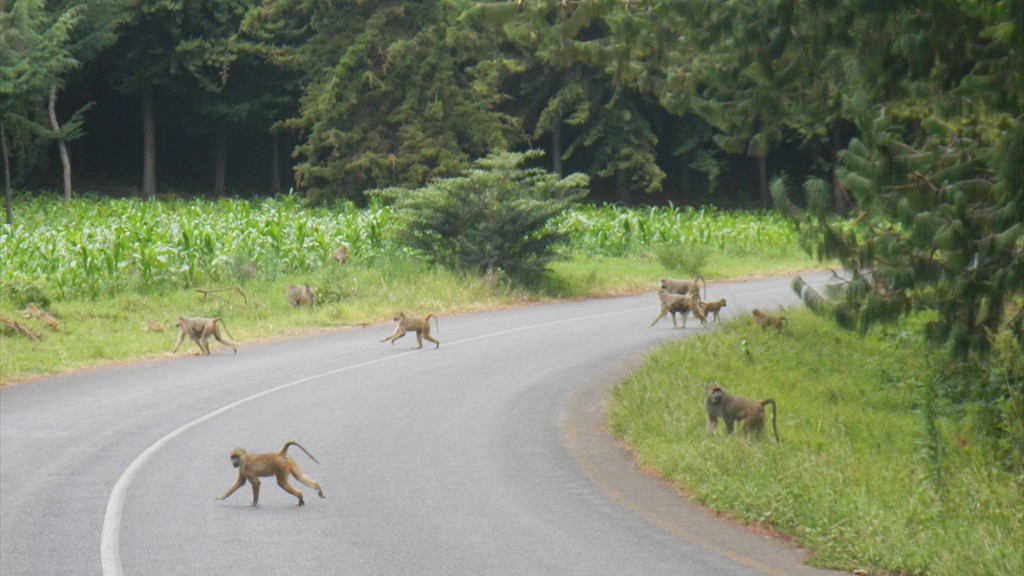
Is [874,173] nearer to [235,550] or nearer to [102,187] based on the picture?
[235,550]

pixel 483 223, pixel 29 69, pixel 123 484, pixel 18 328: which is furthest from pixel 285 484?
pixel 29 69

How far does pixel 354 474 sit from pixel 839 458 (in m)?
4.06

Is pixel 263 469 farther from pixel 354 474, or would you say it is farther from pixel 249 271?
pixel 249 271

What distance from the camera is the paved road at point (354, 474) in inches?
332

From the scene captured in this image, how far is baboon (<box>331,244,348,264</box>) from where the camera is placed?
27.8 meters

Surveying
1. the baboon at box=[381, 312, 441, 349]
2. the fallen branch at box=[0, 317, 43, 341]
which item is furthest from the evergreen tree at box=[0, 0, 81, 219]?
the baboon at box=[381, 312, 441, 349]

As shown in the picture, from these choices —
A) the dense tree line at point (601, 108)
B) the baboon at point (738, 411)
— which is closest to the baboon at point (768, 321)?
the dense tree line at point (601, 108)

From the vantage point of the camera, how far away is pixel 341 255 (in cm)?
2788

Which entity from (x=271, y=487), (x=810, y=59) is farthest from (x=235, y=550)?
(x=810, y=59)

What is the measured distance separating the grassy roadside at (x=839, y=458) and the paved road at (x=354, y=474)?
0.34 meters

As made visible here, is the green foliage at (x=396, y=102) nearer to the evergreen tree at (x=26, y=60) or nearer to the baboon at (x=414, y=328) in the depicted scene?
the evergreen tree at (x=26, y=60)

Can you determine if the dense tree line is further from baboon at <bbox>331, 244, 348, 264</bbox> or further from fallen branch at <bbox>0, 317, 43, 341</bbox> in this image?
fallen branch at <bbox>0, 317, 43, 341</bbox>

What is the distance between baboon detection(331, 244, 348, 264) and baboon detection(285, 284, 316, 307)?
149 inches

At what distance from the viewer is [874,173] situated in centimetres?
1141
